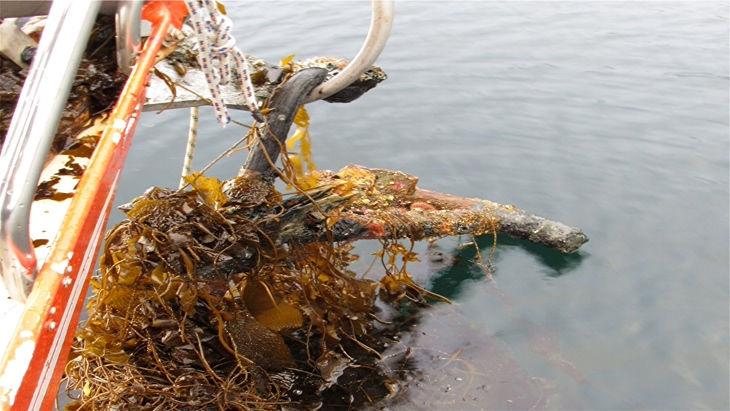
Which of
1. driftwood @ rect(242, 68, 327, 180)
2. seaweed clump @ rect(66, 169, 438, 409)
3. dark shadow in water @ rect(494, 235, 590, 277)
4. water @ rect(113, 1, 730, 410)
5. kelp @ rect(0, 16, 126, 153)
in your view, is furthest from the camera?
dark shadow in water @ rect(494, 235, 590, 277)

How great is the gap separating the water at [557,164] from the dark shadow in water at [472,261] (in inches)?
0.6

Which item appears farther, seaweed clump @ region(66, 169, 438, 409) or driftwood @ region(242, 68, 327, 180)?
driftwood @ region(242, 68, 327, 180)

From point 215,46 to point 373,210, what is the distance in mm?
1544

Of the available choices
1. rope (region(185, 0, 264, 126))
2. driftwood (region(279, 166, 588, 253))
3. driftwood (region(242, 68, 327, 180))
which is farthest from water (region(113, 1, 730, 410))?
rope (region(185, 0, 264, 126))

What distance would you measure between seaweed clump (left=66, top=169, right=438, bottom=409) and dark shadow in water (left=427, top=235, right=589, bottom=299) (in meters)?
1.04

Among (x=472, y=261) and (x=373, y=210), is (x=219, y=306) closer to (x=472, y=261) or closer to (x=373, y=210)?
(x=373, y=210)

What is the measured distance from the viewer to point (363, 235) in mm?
3445

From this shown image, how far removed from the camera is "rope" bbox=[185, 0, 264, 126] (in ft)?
7.02

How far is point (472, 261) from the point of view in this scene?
4785 millimetres

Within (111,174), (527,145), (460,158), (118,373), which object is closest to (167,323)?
(118,373)

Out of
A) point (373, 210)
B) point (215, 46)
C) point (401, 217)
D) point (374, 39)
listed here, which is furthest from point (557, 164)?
point (215, 46)

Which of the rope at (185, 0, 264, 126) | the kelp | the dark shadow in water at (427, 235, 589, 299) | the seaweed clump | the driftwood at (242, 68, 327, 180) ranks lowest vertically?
the dark shadow in water at (427, 235, 589, 299)

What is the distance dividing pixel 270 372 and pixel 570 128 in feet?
14.7

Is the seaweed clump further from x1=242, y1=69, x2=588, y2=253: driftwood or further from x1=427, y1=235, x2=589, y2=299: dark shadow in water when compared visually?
x1=427, y1=235, x2=589, y2=299: dark shadow in water
